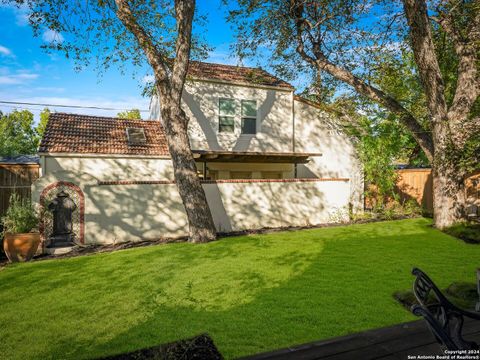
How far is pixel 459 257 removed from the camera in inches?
308

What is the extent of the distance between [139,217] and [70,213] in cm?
224

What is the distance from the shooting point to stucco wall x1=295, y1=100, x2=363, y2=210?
17.5 meters

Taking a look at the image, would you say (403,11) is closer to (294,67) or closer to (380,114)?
(294,67)

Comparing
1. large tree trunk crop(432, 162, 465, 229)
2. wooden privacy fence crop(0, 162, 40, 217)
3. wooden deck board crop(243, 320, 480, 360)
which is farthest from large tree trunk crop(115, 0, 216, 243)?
large tree trunk crop(432, 162, 465, 229)

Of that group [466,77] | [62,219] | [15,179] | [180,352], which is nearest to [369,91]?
[466,77]

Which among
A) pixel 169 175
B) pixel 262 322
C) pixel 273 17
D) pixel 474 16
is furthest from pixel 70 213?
pixel 474 16

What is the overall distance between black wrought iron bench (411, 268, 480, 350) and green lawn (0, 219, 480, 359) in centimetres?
188

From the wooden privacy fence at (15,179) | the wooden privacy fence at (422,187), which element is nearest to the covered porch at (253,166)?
the wooden privacy fence at (422,187)

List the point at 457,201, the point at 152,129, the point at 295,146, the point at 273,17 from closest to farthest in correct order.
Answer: the point at 457,201
the point at 273,17
the point at 152,129
the point at 295,146

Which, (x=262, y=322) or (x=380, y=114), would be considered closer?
(x=262, y=322)

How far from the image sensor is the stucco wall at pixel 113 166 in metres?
12.5

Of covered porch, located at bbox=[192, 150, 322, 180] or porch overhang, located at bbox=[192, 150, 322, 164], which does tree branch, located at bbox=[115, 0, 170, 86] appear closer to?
porch overhang, located at bbox=[192, 150, 322, 164]

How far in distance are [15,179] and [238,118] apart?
35.3 ft

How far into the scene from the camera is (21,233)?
885 cm
